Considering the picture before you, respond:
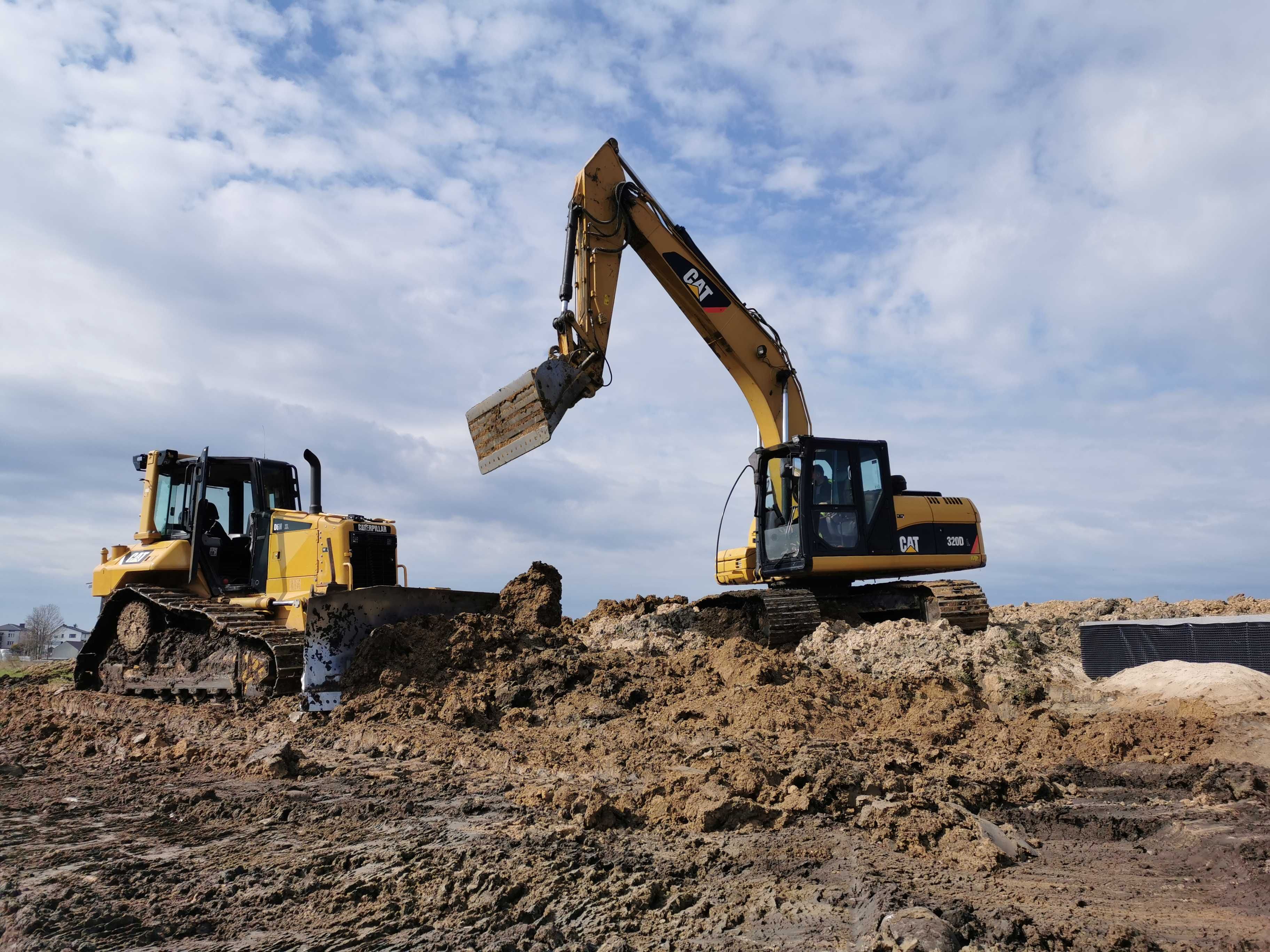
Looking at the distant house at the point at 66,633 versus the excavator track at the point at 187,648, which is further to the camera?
the distant house at the point at 66,633

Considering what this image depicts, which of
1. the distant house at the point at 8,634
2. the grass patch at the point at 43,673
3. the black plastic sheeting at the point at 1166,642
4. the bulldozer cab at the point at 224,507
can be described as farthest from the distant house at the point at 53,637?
the black plastic sheeting at the point at 1166,642

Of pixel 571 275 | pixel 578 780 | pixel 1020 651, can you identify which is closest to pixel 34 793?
pixel 578 780

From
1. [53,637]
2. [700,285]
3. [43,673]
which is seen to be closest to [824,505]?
[700,285]

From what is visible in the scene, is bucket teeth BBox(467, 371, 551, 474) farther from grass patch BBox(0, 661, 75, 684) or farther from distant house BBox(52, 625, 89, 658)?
distant house BBox(52, 625, 89, 658)

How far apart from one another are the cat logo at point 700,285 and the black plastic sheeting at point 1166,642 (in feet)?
19.7

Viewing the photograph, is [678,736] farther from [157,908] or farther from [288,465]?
[288,465]

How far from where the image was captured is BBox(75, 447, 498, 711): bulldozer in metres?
9.61

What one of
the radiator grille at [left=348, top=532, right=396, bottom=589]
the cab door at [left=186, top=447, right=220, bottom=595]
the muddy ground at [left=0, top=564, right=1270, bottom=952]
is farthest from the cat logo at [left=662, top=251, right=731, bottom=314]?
the cab door at [left=186, top=447, right=220, bottom=595]

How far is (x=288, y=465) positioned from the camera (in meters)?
Result: 12.3

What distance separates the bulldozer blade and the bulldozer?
0.01 metres

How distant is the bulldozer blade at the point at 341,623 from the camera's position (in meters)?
9.34

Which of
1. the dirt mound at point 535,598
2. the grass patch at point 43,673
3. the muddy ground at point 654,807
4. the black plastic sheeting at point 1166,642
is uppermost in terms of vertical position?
the dirt mound at point 535,598

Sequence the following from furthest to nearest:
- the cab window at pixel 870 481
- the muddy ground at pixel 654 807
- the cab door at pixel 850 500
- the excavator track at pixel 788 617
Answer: the cab window at pixel 870 481
the cab door at pixel 850 500
the excavator track at pixel 788 617
the muddy ground at pixel 654 807

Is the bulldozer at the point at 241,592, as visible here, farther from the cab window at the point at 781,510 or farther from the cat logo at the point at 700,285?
the cat logo at the point at 700,285
